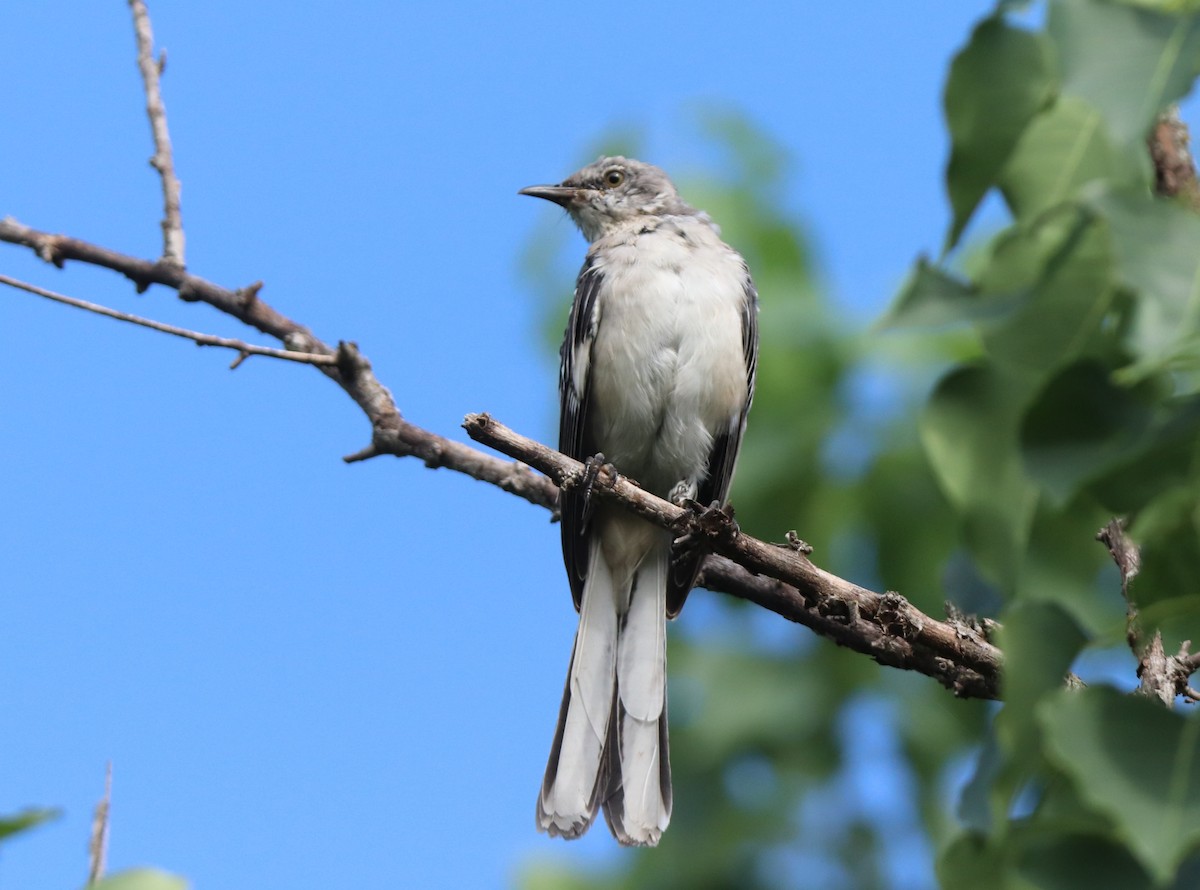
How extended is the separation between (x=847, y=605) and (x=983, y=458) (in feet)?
10.3

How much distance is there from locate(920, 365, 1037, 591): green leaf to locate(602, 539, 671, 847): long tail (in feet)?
12.9

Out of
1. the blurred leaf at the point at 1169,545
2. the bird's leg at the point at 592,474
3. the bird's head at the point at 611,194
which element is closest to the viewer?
the blurred leaf at the point at 1169,545

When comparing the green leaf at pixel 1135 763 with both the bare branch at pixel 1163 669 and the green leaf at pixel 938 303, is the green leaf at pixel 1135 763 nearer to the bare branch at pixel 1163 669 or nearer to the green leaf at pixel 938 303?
the green leaf at pixel 938 303

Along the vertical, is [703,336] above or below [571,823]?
above

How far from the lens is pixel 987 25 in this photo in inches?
69.3

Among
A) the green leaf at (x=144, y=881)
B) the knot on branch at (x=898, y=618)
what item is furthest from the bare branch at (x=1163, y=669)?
the green leaf at (x=144, y=881)

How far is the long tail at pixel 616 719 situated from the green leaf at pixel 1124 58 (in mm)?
4282

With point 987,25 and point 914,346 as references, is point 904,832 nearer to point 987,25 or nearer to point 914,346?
point 914,346

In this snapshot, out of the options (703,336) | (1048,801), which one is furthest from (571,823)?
(1048,801)

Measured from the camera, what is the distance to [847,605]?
471cm

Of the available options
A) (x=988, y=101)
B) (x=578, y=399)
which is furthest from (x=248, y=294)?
(x=988, y=101)

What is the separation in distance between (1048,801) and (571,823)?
3676 millimetres

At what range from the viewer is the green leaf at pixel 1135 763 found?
1.53 m

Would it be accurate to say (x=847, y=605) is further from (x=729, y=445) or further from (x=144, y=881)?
(x=144, y=881)
